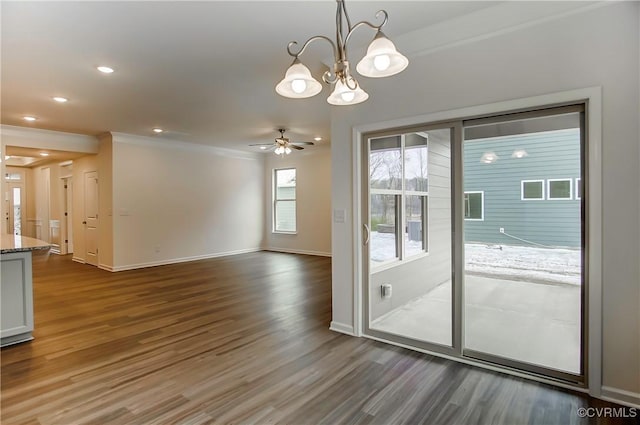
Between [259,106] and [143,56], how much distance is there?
1.90 m

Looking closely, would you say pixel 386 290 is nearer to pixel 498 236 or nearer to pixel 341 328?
pixel 341 328

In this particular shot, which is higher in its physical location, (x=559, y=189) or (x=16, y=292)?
(x=559, y=189)

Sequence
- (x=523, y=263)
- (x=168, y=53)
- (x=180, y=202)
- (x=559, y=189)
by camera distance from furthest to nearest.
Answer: (x=180, y=202) → (x=168, y=53) → (x=523, y=263) → (x=559, y=189)

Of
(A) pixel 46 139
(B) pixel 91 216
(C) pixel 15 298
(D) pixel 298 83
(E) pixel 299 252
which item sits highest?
(A) pixel 46 139

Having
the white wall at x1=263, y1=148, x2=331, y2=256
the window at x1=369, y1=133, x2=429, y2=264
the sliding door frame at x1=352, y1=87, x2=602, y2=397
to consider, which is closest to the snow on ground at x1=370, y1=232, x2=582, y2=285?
the sliding door frame at x1=352, y1=87, x2=602, y2=397

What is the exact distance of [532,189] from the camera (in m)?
2.68

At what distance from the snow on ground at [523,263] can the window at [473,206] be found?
9.1 inches

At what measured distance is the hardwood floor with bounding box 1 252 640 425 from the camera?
2.11 meters

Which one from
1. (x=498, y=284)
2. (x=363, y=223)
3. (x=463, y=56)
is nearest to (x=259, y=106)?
(x=363, y=223)

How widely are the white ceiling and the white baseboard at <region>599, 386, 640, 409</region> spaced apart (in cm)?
272

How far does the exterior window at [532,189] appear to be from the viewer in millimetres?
2643

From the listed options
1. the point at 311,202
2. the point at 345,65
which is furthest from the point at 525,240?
the point at 311,202

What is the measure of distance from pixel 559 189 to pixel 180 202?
7204 millimetres

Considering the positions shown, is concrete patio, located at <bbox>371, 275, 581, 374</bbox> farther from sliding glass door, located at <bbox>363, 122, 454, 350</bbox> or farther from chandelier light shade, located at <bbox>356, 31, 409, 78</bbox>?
chandelier light shade, located at <bbox>356, 31, 409, 78</bbox>
